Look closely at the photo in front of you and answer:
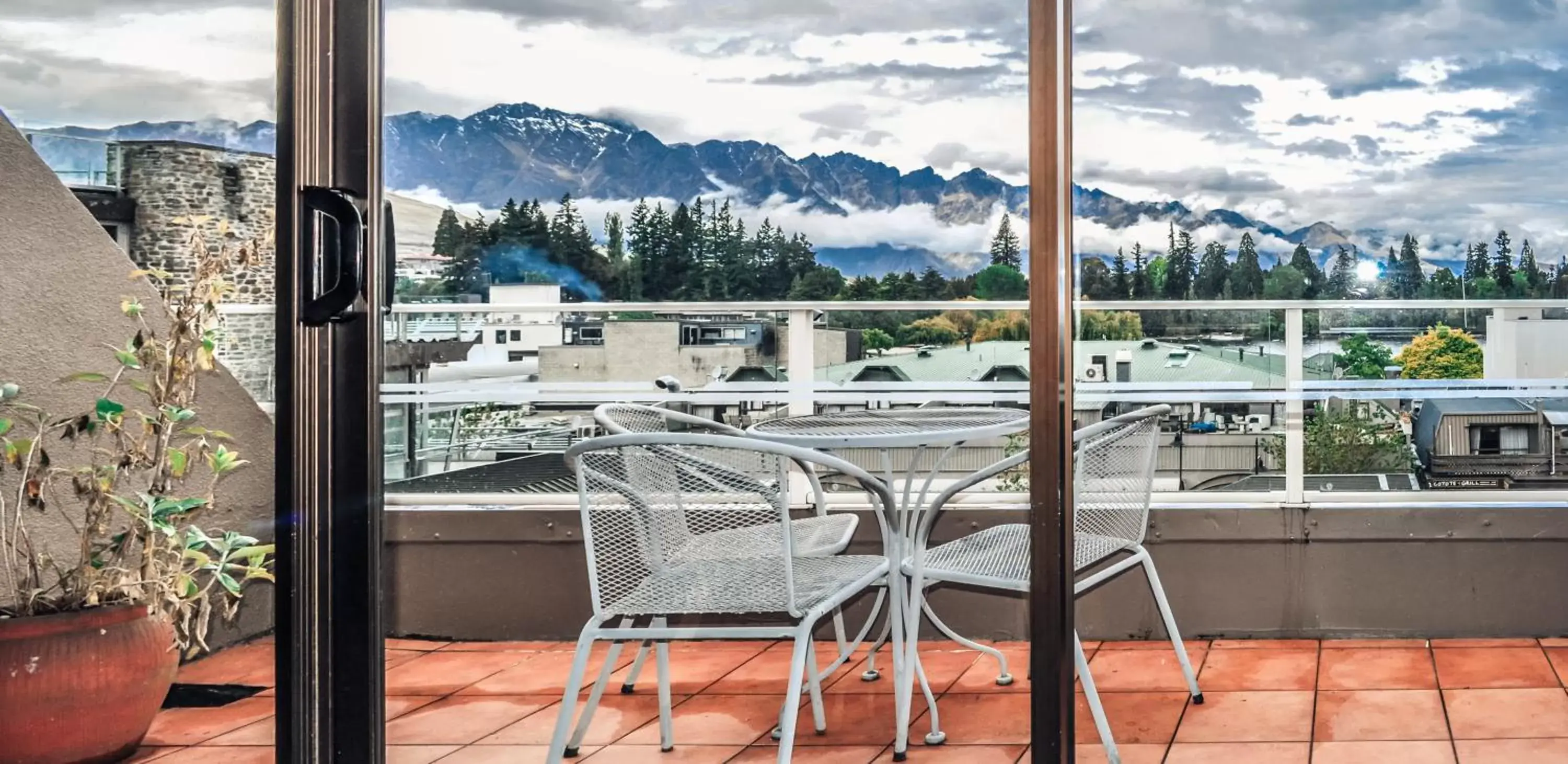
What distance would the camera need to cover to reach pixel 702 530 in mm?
1824

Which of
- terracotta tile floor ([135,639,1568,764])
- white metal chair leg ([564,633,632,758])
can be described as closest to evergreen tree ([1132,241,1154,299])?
terracotta tile floor ([135,639,1568,764])

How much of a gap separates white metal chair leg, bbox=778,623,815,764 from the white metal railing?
0.70m

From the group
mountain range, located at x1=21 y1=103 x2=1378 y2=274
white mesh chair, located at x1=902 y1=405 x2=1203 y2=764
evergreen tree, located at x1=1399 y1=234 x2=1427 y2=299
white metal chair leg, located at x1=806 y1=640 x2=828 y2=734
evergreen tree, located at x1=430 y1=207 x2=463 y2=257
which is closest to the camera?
white mesh chair, located at x1=902 y1=405 x2=1203 y2=764

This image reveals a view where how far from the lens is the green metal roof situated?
8.46ft

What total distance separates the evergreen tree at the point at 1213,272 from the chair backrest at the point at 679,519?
1.50m

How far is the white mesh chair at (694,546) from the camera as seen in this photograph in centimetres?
176

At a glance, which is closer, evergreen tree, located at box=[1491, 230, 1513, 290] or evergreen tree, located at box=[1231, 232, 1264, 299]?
evergreen tree, located at box=[1231, 232, 1264, 299]

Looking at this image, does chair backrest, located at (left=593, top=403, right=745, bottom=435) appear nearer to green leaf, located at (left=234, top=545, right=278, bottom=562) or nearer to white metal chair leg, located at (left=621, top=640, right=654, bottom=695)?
white metal chair leg, located at (left=621, top=640, right=654, bottom=695)

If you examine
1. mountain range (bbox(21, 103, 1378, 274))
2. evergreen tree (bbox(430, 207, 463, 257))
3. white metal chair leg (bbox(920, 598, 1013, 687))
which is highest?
mountain range (bbox(21, 103, 1378, 274))

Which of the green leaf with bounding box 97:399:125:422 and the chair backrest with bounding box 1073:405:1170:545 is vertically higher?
the green leaf with bounding box 97:399:125:422

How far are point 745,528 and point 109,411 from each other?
1.08 metres

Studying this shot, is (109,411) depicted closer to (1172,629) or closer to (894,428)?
(894,428)

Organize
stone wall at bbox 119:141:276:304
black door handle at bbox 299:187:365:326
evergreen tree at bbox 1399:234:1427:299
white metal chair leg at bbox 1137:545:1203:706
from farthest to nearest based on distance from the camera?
evergreen tree at bbox 1399:234:1427:299 → white metal chair leg at bbox 1137:545:1203:706 → stone wall at bbox 119:141:276:304 → black door handle at bbox 299:187:365:326

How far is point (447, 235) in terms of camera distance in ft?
9.43
